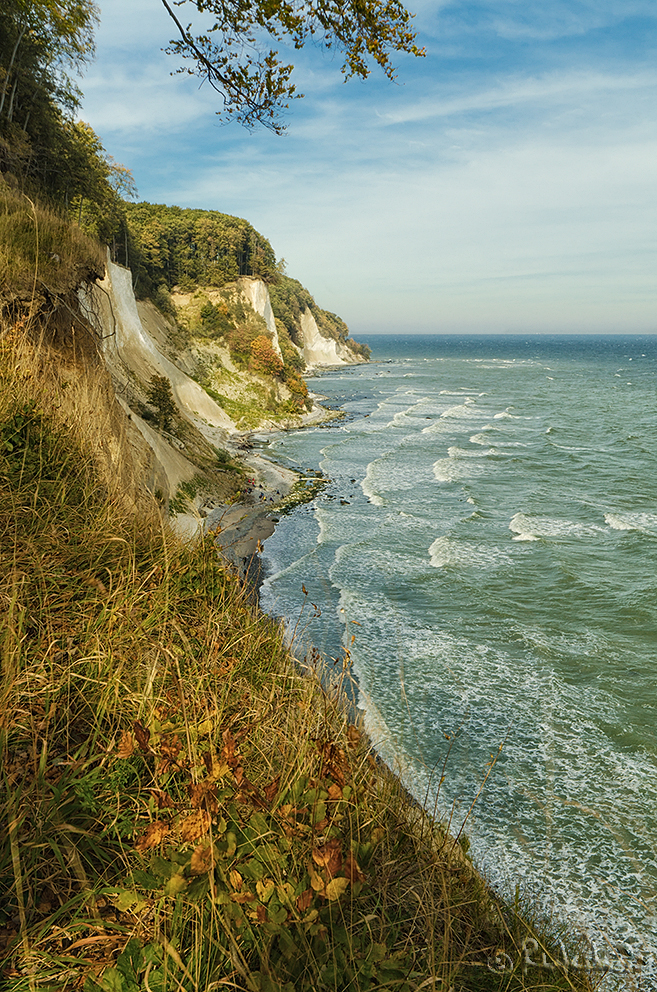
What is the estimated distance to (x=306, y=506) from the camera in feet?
91.9

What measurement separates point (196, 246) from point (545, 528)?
195 feet

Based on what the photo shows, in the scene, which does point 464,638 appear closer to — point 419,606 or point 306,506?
point 419,606

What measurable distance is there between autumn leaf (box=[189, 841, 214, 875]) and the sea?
1487mm

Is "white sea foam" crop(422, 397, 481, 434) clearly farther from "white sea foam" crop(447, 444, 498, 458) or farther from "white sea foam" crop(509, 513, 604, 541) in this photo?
"white sea foam" crop(509, 513, 604, 541)

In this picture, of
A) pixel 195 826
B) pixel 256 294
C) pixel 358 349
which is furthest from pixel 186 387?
pixel 358 349

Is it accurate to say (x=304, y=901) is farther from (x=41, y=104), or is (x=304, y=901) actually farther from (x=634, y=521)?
(x=41, y=104)

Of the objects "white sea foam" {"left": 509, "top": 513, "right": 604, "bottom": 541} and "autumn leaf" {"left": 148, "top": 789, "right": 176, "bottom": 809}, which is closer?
"autumn leaf" {"left": 148, "top": 789, "right": 176, "bottom": 809}

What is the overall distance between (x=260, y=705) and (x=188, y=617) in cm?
113

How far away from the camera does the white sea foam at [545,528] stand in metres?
22.7

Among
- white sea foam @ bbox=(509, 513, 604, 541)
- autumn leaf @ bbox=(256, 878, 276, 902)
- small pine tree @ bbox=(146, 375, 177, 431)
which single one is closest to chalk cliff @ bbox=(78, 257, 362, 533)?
small pine tree @ bbox=(146, 375, 177, 431)

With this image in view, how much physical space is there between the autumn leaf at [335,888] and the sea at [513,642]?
3.36 feet

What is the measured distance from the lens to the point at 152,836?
2.57 meters

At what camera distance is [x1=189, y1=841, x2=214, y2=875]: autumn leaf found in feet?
7.70

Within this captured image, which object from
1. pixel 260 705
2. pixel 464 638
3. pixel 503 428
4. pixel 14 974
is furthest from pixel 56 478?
pixel 503 428
